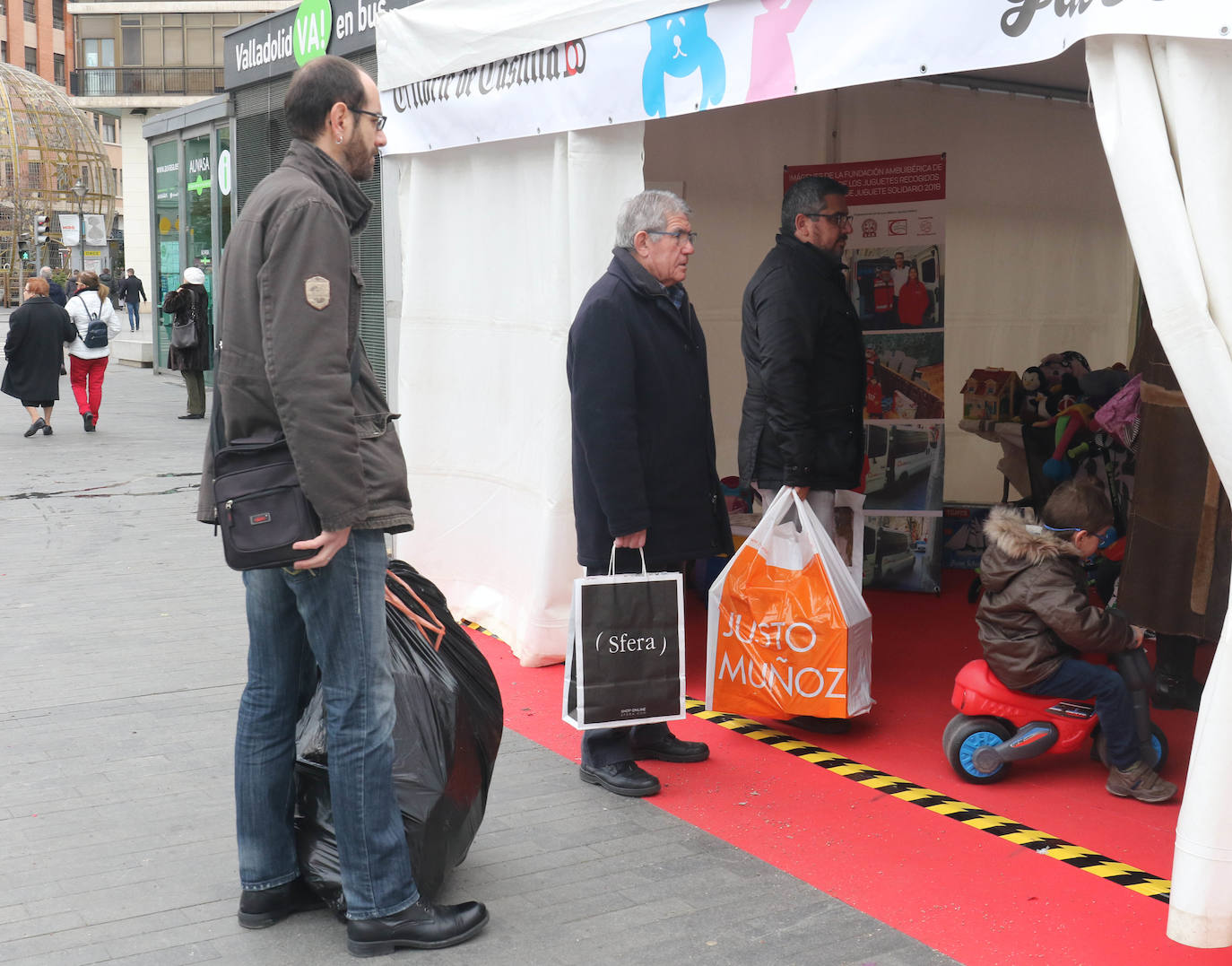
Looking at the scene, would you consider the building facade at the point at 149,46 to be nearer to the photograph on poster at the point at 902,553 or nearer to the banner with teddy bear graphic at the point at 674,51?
the banner with teddy bear graphic at the point at 674,51

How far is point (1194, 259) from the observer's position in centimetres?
303

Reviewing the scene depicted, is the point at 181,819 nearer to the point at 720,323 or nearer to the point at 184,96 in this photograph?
the point at 720,323

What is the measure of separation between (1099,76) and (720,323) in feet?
14.6

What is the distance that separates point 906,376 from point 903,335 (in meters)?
0.21

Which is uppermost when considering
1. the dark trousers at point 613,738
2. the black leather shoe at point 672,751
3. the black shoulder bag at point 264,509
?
the black shoulder bag at point 264,509

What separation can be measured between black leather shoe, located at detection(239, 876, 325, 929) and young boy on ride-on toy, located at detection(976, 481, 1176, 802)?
2.32 metres

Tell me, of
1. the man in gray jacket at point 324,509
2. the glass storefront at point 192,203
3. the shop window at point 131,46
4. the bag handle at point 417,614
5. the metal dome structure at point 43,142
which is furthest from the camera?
the shop window at point 131,46

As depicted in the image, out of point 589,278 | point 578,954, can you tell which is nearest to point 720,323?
point 589,278

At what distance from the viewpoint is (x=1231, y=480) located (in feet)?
10.1

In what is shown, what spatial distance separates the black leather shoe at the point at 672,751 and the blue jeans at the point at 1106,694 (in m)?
1.13

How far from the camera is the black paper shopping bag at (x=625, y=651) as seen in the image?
4289 millimetres

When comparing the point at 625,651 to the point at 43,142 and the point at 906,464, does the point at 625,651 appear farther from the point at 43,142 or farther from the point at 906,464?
the point at 43,142

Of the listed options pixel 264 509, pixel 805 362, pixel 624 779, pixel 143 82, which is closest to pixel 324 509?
pixel 264 509

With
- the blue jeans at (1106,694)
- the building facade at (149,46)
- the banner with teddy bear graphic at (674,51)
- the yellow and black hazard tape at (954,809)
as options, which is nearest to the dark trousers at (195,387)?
the banner with teddy bear graphic at (674,51)
